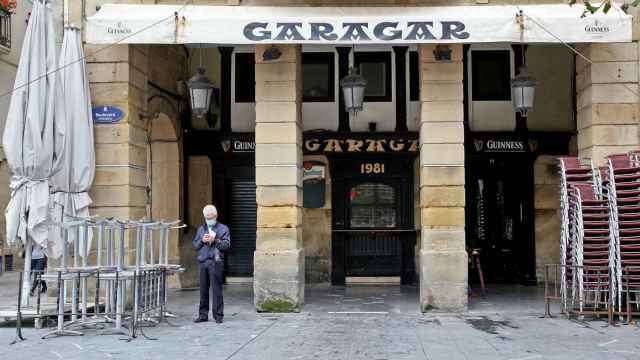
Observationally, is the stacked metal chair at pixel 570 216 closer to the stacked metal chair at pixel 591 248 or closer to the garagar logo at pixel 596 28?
the stacked metal chair at pixel 591 248

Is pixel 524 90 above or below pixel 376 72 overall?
below

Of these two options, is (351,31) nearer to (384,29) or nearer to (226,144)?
(384,29)

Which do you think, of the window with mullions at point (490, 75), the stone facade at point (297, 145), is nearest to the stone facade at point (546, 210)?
the window with mullions at point (490, 75)

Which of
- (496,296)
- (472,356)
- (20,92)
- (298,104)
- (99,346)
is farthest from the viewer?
(496,296)

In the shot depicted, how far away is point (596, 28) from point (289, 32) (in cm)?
482

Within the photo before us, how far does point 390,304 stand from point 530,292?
3.53m

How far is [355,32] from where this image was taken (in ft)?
40.3

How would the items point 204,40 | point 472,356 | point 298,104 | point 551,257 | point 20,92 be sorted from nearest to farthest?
point 472,356 < point 20,92 < point 204,40 < point 298,104 < point 551,257

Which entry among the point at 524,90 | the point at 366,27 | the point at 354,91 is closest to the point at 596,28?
the point at 524,90

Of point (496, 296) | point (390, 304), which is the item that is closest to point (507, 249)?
point (496, 296)

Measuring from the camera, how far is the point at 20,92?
11195 mm

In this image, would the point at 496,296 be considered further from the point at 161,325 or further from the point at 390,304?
the point at 161,325

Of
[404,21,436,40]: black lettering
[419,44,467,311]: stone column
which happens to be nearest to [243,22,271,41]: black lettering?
[404,21,436,40]: black lettering

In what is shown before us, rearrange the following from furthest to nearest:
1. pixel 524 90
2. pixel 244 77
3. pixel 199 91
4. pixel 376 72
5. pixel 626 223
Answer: pixel 244 77, pixel 376 72, pixel 199 91, pixel 524 90, pixel 626 223
